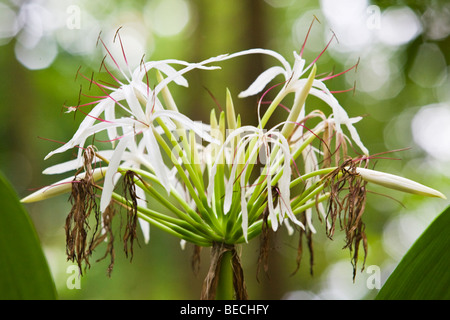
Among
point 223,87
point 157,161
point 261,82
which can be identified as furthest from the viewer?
point 223,87

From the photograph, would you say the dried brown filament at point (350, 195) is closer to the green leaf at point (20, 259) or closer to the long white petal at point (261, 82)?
the long white petal at point (261, 82)

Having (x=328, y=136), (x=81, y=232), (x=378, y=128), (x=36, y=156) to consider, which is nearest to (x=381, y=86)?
(x=378, y=128)

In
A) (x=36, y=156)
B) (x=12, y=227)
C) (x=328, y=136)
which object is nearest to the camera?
(x=12, y=227)

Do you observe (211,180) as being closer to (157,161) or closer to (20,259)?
(157,161)

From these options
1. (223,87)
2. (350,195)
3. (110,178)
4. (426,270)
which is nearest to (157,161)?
(110,178)

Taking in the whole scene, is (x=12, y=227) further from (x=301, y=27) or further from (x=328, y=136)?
(x=301, y=27)

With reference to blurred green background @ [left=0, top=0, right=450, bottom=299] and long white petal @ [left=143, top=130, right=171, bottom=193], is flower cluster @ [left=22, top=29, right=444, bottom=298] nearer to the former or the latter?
long white petal @ [left=143, top=130, right=171, bottom=193]
